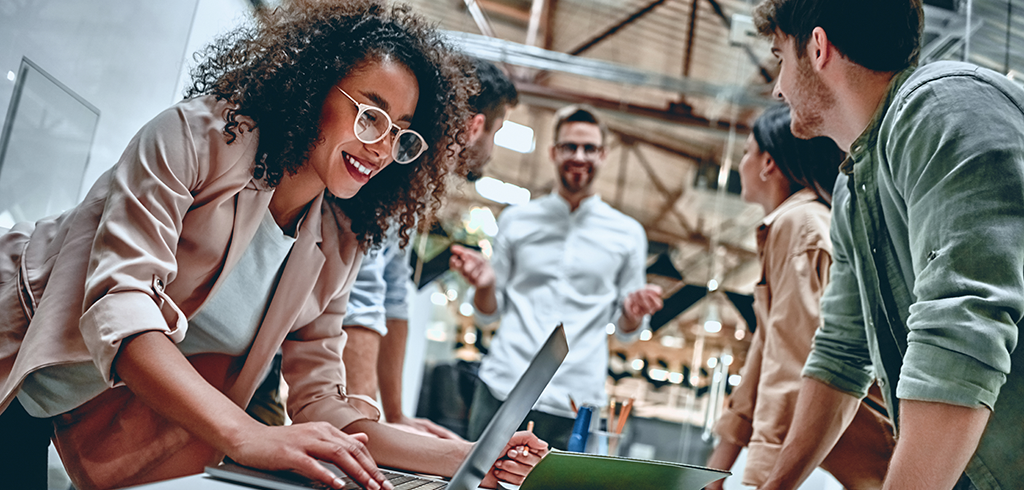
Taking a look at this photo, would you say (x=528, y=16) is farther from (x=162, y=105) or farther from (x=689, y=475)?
(x=689, y=475)

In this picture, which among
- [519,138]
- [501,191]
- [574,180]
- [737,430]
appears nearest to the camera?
[737,430]

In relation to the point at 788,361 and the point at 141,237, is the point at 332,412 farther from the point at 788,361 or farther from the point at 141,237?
the point at 788,361

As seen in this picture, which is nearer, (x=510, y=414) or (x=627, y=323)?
(x=510, y=414)

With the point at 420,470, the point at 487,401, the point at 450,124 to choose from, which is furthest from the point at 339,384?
the point at 487,401

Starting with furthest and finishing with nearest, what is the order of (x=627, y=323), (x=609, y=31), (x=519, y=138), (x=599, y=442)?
(x=519, y=138) → (x=609, y=31) → (x=627, y=323) → (x=599, y=442)

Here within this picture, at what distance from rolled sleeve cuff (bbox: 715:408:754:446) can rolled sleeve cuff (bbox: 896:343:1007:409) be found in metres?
1.22

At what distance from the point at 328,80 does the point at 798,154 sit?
4.53ft

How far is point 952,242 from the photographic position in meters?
0.85

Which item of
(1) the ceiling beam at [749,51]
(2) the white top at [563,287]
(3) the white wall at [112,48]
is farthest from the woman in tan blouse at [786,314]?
(1) the ceiling beam at [749,51]

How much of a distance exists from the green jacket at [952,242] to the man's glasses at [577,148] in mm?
1873

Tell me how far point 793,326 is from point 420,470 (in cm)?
108

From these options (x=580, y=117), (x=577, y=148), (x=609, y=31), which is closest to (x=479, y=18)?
(x=609, y=31)

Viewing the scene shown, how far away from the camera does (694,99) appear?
19.1 ft

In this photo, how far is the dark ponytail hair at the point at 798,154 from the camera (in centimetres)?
195
